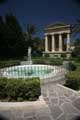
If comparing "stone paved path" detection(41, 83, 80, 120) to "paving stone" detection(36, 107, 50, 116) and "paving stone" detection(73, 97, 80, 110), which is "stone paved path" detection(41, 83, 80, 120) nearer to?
"paving stone" detection(73, 97, 80, 110)

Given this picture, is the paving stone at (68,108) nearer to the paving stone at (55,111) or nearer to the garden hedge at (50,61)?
the paving stone at (55,111)

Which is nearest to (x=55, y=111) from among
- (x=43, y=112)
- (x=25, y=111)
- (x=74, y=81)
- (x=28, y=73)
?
(x=43, y=112)

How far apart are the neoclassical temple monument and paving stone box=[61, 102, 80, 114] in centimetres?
3148

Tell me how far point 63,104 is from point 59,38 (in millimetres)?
36107

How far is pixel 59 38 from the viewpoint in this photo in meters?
40.7

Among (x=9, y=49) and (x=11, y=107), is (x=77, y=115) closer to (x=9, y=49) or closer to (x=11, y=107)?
(x=11, y=107)

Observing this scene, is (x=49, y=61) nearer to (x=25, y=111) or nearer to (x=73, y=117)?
(x=25, y=111)

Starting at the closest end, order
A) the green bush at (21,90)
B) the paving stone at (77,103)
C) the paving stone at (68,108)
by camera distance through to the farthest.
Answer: the paving stone at (68,108)
the paving stone at (77,103)
the green bush at (21,90)

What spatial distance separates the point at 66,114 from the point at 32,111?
105 centimetres

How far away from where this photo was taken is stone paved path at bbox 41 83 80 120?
4680 millimetres

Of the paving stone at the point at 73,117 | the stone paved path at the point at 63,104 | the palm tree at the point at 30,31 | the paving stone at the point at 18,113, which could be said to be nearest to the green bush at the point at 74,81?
the stone paved path at the point at 63,104

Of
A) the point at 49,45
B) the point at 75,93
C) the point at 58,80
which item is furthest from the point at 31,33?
the point at 75,93

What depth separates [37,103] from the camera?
215 inches

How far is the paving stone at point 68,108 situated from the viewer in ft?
16.1
